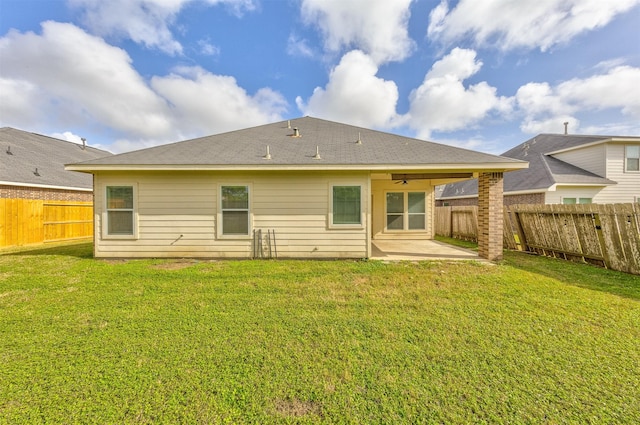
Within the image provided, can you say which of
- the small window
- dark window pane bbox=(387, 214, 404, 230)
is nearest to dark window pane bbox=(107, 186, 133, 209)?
dark window pane bbox=(387, 214, 404, 230)

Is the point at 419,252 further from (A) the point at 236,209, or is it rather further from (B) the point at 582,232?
(A) the point at 236,209

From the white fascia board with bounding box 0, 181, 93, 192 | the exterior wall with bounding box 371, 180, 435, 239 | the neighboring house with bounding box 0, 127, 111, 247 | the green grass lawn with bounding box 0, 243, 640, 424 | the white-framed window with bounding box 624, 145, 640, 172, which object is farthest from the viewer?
the white-framed window with bounding box 624, 145, 640, 172

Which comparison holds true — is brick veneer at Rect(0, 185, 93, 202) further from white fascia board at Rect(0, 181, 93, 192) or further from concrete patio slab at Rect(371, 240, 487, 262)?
concrete patio slab at Rect(371, 240, 487, 262)

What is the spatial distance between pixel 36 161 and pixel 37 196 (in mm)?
3192

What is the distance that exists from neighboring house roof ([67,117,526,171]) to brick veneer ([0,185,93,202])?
21.9 ft

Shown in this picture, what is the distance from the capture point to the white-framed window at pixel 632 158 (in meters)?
12.3

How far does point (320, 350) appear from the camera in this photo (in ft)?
8.88

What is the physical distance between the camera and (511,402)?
1.99 meters

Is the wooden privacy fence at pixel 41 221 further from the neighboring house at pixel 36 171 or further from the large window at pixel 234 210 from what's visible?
the large window at pixel 234 210

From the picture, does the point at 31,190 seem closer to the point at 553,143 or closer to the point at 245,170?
the point at 245,170

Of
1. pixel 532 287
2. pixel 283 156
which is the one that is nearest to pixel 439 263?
pixel 532 287

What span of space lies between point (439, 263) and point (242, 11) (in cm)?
1113

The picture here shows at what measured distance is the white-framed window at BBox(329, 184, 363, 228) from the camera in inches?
267

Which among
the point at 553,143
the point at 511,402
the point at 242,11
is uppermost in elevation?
the point at 242,11
